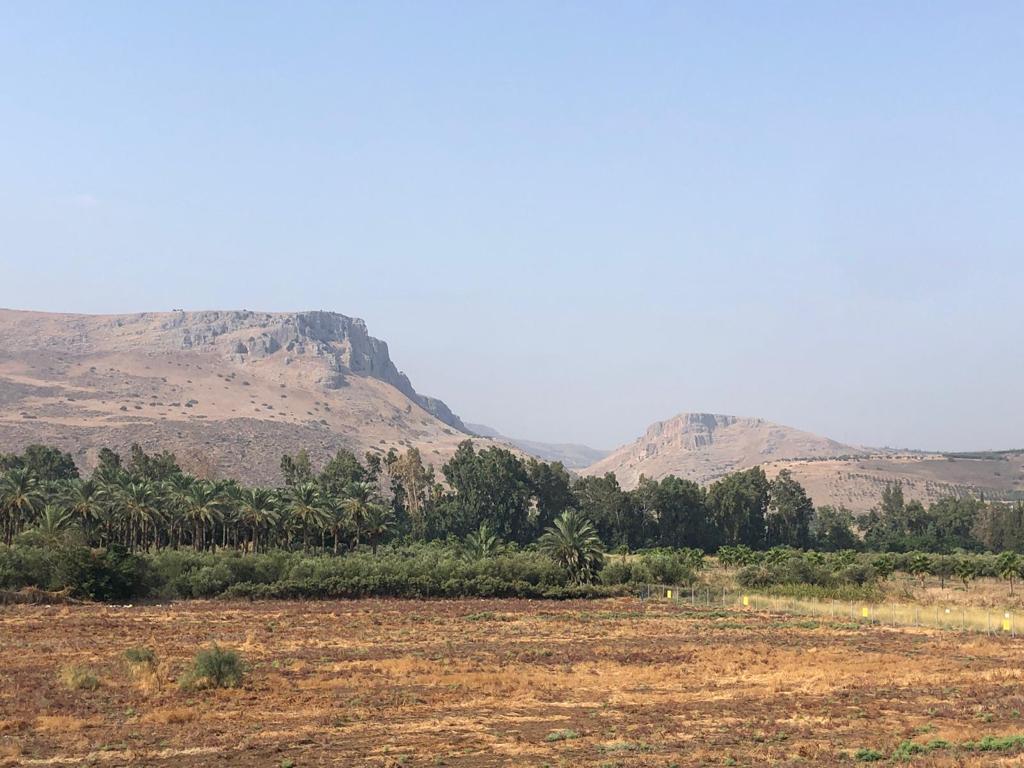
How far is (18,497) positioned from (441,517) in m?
51.7

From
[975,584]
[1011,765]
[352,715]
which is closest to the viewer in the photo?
[1011,765]

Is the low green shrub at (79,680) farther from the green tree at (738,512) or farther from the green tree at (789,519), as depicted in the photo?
the green tree at (789,519)

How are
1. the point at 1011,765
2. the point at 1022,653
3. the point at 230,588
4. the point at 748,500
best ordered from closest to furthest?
the point at 1011,765 → the point at 1022,653 → the point at 230,588 → the point at 748,500

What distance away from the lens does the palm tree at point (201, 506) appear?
8562cm

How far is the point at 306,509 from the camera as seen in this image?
3524 inches

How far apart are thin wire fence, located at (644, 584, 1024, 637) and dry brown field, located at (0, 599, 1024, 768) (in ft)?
15.1

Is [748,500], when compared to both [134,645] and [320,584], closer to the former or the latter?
[320,584]

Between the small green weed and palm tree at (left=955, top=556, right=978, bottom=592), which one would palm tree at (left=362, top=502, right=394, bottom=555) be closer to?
palm tree at (left=955, top=556, right=978, bottom=592)

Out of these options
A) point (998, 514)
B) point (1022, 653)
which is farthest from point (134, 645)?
point (998, 514)

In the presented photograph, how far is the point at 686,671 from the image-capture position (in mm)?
39438

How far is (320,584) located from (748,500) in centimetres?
7536

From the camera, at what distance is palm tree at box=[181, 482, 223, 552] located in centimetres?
8562

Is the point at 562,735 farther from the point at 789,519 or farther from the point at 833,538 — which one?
the point at 833,538

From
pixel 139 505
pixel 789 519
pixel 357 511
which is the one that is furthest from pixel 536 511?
pixel 139 505
